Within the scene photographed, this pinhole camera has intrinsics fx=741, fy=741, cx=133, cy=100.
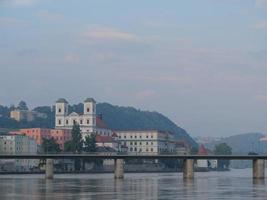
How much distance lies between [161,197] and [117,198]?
383 centimetres

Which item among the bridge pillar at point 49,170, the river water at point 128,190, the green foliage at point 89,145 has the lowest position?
the river water at point 128,190

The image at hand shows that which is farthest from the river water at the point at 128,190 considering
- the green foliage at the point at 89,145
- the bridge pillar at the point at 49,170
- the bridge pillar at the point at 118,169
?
the green foliage at the point at 89,145

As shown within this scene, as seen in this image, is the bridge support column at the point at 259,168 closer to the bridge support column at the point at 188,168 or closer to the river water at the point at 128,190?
the bridge support column at the point at 188,168

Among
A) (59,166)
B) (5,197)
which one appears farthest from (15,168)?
(5,197)

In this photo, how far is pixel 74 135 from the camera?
563 ft

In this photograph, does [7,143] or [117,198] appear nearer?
[117,198]

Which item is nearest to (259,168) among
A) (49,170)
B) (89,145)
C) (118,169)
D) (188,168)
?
(188,168)

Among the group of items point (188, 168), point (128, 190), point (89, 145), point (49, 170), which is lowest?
point (128, 190)

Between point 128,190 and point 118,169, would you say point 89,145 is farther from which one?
point 128,190

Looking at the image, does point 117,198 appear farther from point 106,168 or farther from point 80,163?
point 106,168

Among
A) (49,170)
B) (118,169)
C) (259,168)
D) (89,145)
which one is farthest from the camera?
(89,145)

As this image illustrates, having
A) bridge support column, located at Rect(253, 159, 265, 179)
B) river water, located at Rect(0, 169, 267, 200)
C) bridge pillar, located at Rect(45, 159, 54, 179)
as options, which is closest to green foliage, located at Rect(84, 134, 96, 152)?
bridge pillar, located at Rect(45, 159, 54, 179)

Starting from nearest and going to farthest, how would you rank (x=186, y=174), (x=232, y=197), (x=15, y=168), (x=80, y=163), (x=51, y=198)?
(x=51, y=198)
(x=232, y=197)
(x=186, y=174)
(x=80, y=163)
(x=15, y=168)

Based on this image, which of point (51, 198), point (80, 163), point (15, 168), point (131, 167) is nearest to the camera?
point (51, 198)
